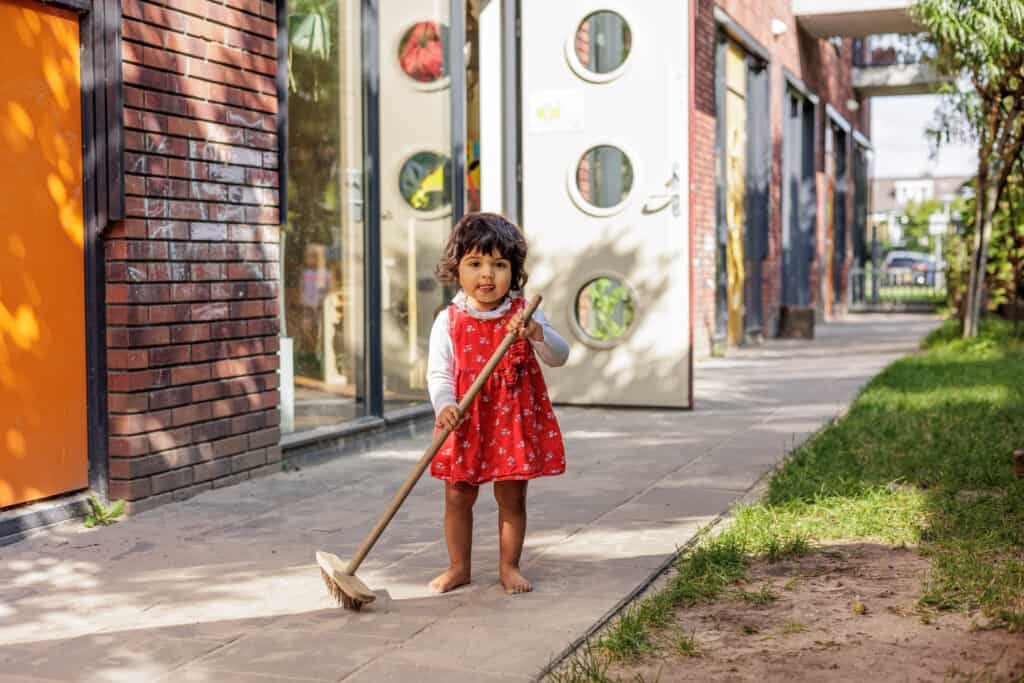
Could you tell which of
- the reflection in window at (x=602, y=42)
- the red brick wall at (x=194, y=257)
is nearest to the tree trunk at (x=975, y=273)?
the reflection in window at (x=602, y=42)

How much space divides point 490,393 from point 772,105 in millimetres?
13734

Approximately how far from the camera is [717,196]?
13969 mm

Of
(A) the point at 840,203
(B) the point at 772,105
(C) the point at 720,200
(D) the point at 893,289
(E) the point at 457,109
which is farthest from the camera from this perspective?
(D) the point at 893,289

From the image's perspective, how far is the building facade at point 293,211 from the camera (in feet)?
16.6

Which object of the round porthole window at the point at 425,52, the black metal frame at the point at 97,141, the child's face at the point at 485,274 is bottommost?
the child's face at the point at 485,274

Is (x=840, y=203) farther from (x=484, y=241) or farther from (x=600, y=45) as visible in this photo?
(x=484, y=241)

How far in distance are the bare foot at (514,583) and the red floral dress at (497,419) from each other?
12.6 inches

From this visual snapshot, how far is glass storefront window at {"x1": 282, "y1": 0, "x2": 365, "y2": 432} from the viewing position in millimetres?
6797

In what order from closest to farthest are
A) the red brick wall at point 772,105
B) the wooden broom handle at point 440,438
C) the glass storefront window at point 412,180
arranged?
the wooden broom handle at point 440,438, the glass storefront window at point 412,180, the red brick wall at point 772,105

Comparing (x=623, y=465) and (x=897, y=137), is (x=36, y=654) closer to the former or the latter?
(x=623, y=465)

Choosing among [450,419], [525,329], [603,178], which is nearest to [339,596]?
[450,419]

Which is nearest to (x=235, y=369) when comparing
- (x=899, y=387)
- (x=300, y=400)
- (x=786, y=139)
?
(x=300, y=400)

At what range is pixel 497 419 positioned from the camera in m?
4.02

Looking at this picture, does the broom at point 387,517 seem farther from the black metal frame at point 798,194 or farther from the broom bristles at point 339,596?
the black metal frame at point 798,194
